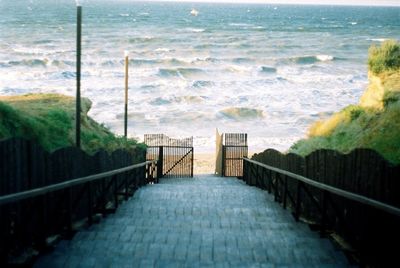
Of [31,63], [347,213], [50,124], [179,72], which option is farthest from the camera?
[31,63]

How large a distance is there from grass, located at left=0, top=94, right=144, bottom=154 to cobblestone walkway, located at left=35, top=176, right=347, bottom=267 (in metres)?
2.47

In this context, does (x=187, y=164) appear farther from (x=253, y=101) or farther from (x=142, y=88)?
(x=142, y=88)

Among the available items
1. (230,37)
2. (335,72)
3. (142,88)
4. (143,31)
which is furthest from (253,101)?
(143,31)

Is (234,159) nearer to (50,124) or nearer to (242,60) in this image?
(50,124)

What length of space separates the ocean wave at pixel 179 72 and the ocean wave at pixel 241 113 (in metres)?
17.4

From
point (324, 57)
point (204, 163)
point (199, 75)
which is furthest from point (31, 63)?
point (204, 163)

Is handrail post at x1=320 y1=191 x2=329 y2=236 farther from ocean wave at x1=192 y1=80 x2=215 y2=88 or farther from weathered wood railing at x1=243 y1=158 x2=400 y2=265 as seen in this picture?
ocean wave at x1=192 y1=80 x2=215 y2=88

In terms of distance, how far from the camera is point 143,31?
10562cm

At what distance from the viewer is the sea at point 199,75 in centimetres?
4162

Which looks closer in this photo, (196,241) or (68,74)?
(196,241)

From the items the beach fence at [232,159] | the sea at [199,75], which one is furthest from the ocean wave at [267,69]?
the beach fence at [232,159]

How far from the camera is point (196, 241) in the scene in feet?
25.1

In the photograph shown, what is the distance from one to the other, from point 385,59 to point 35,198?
1766 cm

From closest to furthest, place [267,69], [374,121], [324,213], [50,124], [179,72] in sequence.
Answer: [324,213] → [50,124] → [374,121] → [179,72] → [267,69]
